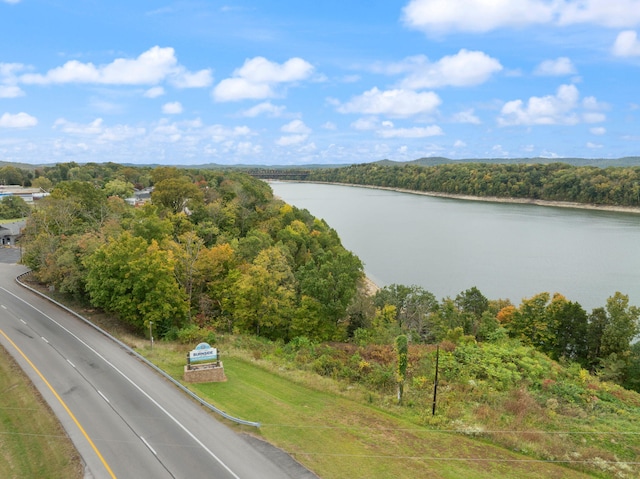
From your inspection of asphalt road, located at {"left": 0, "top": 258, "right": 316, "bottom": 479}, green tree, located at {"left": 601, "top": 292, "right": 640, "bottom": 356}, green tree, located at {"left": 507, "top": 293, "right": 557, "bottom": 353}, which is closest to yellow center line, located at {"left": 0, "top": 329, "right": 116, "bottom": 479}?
asphalt road, located at {"left": 0, "top": 258, "right": 316, "bottom": 479}

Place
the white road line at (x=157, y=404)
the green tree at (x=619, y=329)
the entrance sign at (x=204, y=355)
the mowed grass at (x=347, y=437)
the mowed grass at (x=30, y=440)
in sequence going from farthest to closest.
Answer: the green tree at (x=619, y=329) → the entrance sign at (x=204, y=355) → the white road line at (x=157, y=404) → the mowed grass at (x=347, y=437) → the mowed grass at (x=30, y=440)

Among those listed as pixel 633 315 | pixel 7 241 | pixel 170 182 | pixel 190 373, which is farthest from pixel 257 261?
pixel 7 241

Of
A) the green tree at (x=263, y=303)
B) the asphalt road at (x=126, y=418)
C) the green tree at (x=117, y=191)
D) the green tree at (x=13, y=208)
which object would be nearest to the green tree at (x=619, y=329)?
the green tree at (x=263, y=303)

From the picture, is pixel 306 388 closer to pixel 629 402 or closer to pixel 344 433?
pixel 344 433

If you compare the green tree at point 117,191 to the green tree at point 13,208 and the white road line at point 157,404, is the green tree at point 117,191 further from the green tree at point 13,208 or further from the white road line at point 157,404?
the white road line at point 157,404

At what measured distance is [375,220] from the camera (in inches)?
4195

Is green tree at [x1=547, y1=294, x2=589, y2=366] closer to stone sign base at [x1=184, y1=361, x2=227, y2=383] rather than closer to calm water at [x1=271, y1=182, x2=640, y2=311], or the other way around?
calm water at [x1=271, y1=182, x2=640, y2=311]

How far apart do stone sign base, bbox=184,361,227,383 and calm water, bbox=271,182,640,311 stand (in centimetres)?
3354

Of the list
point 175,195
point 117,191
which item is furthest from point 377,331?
point 117,191

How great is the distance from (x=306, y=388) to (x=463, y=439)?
7522 millimetres

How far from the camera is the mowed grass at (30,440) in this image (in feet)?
48.3

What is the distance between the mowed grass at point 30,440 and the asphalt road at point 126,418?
0.38m

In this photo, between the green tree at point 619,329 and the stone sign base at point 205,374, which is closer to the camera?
the stone sign base at point 205,374

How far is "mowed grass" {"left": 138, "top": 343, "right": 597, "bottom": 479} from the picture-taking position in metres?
15.1
